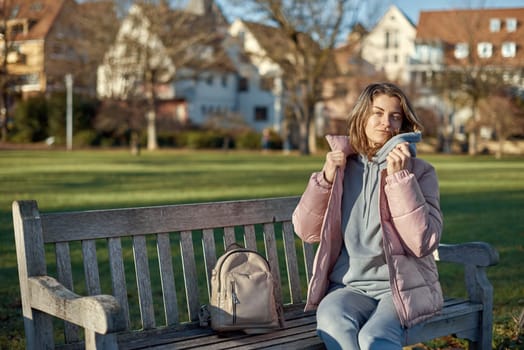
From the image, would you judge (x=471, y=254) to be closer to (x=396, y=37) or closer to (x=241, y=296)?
(x=241, y=296)

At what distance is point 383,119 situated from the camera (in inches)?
158

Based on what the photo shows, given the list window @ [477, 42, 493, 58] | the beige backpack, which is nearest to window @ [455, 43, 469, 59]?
window @ [477, 42, 493, 58]

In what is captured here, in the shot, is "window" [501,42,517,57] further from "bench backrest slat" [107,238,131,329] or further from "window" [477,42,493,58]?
"bench backrest slat" [107,238,131,329]

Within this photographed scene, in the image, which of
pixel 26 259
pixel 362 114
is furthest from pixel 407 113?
pixel 26 259

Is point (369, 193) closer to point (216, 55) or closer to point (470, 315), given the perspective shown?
point (470, 315)

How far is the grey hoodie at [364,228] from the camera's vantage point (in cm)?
386

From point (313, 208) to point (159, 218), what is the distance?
827 mm

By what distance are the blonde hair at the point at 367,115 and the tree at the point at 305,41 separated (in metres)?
39.2

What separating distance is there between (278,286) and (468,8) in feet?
169

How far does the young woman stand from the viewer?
3709 millimetres

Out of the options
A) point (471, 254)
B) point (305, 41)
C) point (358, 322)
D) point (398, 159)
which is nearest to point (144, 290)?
point (358, 322)

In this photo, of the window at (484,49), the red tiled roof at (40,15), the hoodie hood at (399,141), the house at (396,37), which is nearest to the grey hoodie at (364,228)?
the hoodie hood at (399,141)

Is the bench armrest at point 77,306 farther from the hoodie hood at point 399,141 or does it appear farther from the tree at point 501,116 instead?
the tree at point 501,116

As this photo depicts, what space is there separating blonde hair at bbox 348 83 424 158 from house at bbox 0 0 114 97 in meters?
47.4
